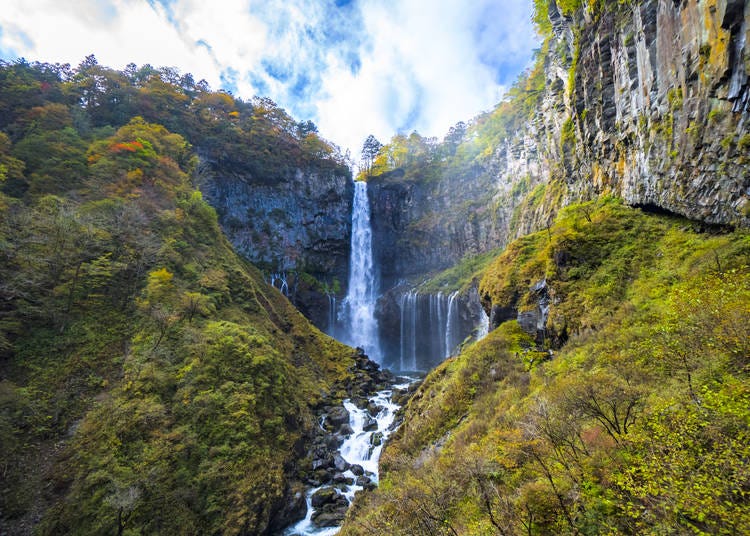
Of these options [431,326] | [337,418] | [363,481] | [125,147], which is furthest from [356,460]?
[125,147]

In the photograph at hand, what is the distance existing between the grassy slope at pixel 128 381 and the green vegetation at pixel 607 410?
604cm

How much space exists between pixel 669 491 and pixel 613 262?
9.52 m

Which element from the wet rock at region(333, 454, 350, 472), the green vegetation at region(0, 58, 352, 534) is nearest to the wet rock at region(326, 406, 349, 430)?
the green vegetation at region(0, 58, 352, 534)

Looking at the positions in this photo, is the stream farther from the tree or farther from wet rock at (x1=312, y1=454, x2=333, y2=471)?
the tree

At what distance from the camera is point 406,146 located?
5206 cm

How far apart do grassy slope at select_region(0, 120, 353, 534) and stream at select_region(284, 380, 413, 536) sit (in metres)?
1.68

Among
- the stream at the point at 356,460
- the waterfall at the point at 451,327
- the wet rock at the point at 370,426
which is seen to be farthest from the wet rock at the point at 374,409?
the waterfall at the point at 451,327

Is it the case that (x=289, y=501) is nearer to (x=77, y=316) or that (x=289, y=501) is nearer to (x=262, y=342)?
(x=262, y=342)

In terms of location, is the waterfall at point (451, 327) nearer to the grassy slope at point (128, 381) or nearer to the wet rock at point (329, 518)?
the grassy slope at point (128, 381)

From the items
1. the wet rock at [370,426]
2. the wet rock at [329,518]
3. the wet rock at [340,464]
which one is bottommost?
the wet rock at [329,518]

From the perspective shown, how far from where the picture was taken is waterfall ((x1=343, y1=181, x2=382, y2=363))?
39.8 m

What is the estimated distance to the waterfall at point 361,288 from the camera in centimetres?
3975

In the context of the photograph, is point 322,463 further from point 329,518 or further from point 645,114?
point 645,114

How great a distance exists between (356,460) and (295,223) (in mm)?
31455
